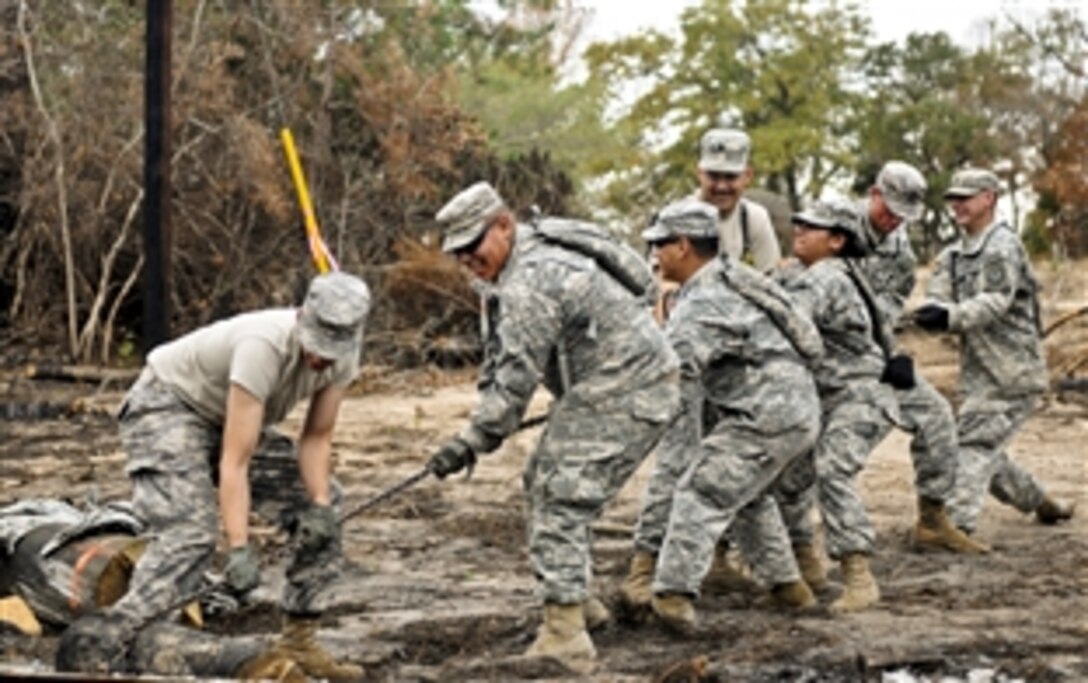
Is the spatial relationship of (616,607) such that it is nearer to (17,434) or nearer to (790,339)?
(790,339)

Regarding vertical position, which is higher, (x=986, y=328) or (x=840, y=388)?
(x=986, y=328)

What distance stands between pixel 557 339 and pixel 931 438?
3.37 meters

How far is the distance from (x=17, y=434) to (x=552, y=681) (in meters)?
10.4

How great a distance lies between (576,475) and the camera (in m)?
7.10

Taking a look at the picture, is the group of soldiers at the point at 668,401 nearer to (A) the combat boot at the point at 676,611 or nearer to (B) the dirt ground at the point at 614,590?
(A) the combat boot at the point at 676,611

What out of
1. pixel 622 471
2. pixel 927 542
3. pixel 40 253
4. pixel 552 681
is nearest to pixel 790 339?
Result: pixel 622 471

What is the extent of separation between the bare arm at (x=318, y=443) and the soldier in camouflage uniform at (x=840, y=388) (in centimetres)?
231

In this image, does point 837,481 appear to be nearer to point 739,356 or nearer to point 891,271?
point 739,356

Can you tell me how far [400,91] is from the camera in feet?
75.0

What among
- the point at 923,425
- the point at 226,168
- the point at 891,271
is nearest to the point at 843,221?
the point at 891,271

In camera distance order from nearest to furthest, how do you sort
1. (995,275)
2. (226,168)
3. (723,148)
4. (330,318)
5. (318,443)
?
(330,318)
(318,443)
(723,148)
(995,275)
(226,168)

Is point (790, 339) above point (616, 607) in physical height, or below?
above

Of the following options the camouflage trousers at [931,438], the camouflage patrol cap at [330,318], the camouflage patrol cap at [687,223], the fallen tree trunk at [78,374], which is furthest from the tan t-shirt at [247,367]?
the fallen tree trunk at [78,374]

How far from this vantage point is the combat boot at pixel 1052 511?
35.1 feet
